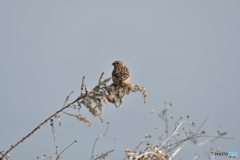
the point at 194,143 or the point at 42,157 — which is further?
the point at 42,157

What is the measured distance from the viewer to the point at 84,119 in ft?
14.0

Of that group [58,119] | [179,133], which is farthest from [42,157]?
[179,133]

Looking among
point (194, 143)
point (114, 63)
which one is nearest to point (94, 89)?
point (194, 143)

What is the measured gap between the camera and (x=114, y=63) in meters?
10.3

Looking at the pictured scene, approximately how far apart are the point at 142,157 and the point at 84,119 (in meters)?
0.71

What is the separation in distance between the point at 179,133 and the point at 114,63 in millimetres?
6204

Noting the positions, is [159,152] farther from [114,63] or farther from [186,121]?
[114,63]

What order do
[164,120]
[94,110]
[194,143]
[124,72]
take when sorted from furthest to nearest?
[124,72]
[94,110]
[164,120]
[194,143]

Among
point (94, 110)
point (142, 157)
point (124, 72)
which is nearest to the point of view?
point (142, 157)

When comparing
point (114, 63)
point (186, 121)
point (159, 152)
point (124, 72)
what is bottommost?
point (159, 152)

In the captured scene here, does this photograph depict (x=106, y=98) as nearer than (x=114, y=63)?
Yes

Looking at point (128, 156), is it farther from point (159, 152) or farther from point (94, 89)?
point (94, 89)

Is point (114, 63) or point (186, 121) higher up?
point (114, 63)

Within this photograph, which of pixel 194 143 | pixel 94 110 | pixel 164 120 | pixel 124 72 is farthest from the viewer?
pixel 124 72
